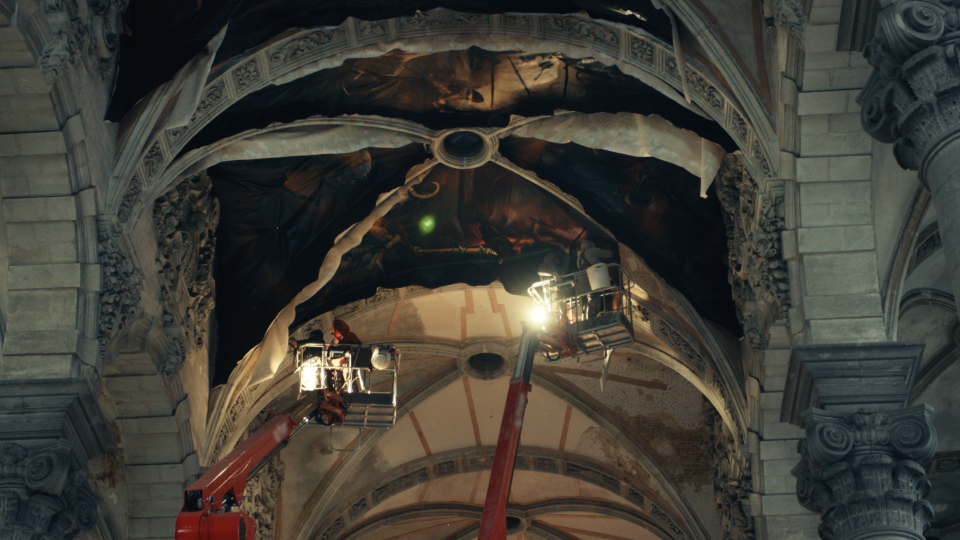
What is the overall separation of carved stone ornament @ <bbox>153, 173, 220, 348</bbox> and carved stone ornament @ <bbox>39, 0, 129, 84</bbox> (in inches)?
77.7

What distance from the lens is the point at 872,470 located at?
7688 millimetres

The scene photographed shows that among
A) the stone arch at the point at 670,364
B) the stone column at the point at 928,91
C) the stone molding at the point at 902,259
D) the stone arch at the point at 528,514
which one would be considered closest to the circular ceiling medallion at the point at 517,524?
the stone arch at the point at 528,514

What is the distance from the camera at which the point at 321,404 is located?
1259 centimetres

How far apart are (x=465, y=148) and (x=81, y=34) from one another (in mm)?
4974

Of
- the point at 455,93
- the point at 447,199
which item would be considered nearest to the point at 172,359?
the point at 455,93

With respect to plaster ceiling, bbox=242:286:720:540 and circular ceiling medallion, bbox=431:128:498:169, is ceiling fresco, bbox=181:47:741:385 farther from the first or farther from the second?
plaster ceiling, bbox=242:286:720:540

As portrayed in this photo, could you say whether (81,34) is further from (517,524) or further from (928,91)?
(517,524)

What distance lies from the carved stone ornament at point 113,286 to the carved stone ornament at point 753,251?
5.35 meters

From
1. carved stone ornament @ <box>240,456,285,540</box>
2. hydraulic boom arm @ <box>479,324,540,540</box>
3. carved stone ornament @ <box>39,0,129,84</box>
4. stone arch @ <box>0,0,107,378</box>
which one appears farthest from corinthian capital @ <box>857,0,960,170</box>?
carved stone ornament @ <box>240,456,285,540</box>

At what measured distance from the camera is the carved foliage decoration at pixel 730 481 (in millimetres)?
12367

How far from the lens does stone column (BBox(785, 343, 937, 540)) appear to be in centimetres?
763

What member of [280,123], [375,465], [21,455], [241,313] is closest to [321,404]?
[241,313]

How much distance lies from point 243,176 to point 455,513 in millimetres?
9242

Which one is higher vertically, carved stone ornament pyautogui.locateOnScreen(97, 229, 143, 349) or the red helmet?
the red helmet
